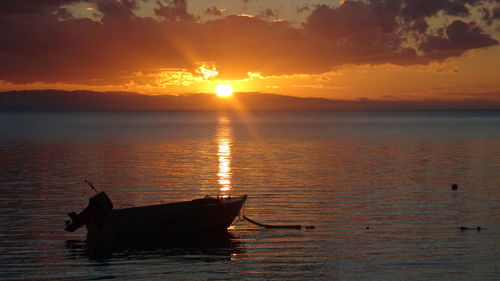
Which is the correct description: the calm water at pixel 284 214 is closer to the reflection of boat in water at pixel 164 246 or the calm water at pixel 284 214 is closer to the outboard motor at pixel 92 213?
the reflection of boat in water at pixel 164 246

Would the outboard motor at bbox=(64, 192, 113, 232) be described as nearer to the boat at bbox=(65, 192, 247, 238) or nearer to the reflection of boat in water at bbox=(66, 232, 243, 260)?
the boat at bbox=(65, 192, 247, 238)

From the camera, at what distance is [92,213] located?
101 ft

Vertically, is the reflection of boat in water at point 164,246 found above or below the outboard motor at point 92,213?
below

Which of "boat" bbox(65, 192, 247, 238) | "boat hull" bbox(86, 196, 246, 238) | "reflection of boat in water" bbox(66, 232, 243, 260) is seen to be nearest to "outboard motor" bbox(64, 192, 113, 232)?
"boat" bbox(65, 192, 247, 238)

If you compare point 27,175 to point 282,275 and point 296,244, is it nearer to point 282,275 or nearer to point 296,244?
point 296,244

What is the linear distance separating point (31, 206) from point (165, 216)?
1310 cm

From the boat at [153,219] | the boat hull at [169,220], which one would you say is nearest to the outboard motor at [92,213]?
the boat at [153,219]

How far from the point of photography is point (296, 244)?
2875cm

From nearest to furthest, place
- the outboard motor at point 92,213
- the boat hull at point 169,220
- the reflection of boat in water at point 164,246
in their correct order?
the reflection of boat in water at point 164,246 < the outboard motor at point 92,213 < the boat hull at point 169,220

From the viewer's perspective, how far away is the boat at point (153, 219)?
101 ft

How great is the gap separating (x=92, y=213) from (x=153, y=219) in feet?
10.5

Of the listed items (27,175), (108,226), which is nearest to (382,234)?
(108,226)

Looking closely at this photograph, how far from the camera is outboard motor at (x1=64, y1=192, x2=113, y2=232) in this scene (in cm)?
3055

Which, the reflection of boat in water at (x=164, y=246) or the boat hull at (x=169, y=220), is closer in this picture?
the reflection of boat in water at (x=164, y=246)
